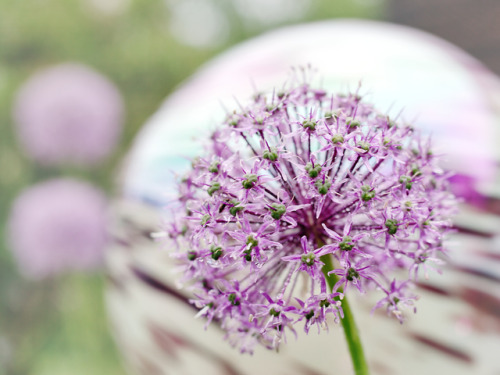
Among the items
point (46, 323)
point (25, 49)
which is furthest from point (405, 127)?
point (25, 49)

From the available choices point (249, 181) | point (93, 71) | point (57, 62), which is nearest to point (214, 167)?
point (249, 181)

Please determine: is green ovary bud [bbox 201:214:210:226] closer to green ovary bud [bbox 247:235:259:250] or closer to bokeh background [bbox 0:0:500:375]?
green ovary bud [bbox 247:235:259:250]

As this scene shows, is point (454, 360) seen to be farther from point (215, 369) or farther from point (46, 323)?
point (46, 323)

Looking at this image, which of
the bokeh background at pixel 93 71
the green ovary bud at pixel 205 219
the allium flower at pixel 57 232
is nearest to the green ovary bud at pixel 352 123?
the green ovary bud at pixel 205 219

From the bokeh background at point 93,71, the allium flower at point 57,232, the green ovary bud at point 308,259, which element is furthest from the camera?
the bokeh background at point 93,71

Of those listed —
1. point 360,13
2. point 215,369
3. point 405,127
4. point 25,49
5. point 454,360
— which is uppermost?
point 360,13

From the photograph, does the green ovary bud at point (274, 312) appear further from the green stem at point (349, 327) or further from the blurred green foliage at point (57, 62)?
the blurred green foliage at point (57, 62)
